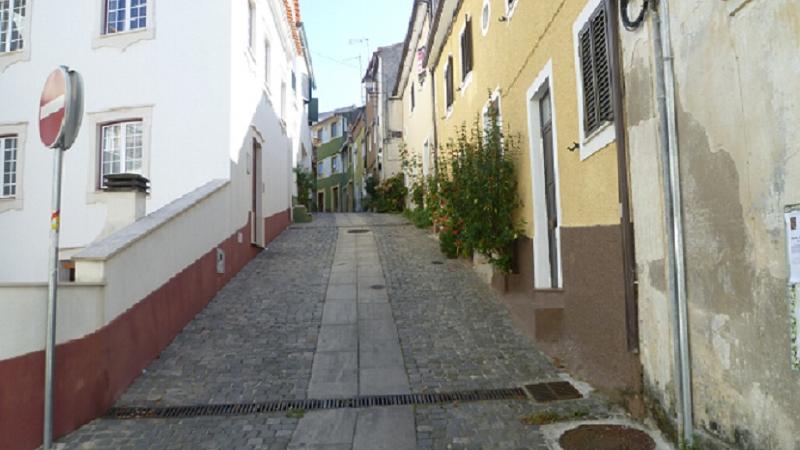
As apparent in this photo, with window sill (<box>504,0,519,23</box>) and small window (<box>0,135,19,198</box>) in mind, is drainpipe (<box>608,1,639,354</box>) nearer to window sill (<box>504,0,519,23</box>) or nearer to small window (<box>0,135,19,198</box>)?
window sill (<box>504,0,519,23</box>)

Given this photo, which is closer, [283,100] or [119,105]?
[119,105]

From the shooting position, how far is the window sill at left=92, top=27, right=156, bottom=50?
32.7ft

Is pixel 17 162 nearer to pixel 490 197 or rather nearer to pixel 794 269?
pixel 490 197

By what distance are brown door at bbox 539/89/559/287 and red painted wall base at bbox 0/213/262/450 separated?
457 cm

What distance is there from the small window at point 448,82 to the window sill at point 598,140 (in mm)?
8210

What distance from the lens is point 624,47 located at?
4.27 m

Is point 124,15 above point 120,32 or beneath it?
above

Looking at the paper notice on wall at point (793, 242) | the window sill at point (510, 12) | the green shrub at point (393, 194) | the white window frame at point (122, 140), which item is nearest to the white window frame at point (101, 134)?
the white window frame at point (122, 140)

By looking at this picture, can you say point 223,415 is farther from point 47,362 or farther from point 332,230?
point 332,230

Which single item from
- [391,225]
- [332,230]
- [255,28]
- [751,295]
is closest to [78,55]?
[255,28]

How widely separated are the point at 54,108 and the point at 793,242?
15.1ft

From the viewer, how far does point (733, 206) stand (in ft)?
9.71

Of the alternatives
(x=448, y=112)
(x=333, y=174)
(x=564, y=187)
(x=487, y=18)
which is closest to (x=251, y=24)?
(x=448, y=112)

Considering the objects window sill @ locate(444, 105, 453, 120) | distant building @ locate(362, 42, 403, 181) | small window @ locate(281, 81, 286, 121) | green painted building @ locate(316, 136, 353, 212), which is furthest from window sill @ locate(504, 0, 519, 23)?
green painted building @ locate(316, 136, 353, 212)
